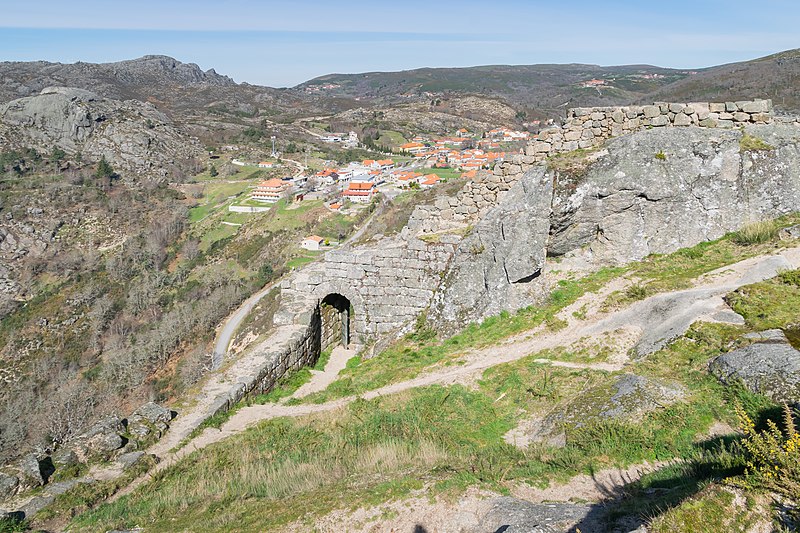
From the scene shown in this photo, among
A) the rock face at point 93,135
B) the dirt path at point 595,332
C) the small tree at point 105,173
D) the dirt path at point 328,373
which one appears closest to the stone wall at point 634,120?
the dirt path at point 595,332

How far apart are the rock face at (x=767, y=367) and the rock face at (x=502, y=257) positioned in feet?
18.7

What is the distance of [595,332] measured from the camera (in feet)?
33.0

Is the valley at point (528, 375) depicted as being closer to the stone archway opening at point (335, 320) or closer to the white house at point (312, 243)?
the stone archway opening at point (335, 320)

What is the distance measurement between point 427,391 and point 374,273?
218 inches

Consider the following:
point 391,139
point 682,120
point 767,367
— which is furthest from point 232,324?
point 391,139

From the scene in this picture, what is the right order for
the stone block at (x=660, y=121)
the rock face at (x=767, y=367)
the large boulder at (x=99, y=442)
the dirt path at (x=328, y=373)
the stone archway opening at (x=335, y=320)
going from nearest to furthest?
the rock face at (x=767, y=367), the large boulder at (x=99, y=442), the dirt path at (x=328, y=373), the stone block at (x=660, y=121), the stone archway opening at (x=335, y=320)

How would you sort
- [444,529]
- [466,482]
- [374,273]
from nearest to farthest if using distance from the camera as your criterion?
[444,529] → [466,482] → [374,273]

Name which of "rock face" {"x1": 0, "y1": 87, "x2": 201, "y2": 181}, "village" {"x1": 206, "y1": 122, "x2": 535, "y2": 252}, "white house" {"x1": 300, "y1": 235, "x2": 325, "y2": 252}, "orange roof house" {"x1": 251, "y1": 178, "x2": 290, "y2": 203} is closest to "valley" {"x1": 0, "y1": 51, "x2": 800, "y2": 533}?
"village" {"x1": 206, "y1": 122, "x2": 535, "y2": 252}

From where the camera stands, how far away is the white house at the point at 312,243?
→ 61.0 meters

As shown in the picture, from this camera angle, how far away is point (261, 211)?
7838cm

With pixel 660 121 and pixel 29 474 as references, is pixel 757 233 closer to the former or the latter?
pixel 660 121

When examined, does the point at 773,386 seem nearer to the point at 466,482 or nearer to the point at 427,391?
the point at 466,482

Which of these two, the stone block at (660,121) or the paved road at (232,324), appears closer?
the stone block at (660,121)

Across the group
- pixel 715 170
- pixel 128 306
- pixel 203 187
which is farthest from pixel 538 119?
pixel 715 170
